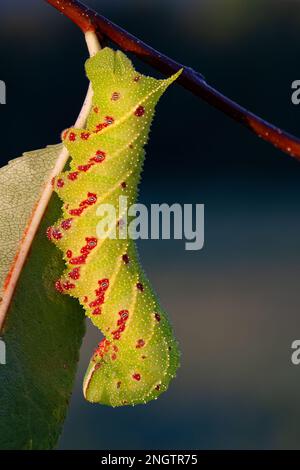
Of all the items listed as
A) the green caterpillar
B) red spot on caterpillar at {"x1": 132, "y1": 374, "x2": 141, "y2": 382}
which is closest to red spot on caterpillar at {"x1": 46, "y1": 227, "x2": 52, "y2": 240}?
the green caterpillar

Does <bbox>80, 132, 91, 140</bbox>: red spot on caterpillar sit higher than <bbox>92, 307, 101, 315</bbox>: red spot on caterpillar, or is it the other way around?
<bbox>80, 132, 91, 140</bbox>: red spot on caterpillar

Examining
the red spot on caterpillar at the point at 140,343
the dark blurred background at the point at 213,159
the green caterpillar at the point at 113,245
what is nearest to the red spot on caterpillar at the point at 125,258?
the green caterpillar at the point at 113,245

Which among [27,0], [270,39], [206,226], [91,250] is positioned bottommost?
[91,250]

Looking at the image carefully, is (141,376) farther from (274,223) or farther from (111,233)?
(274,223)

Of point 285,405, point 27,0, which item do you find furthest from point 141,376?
point 27,0

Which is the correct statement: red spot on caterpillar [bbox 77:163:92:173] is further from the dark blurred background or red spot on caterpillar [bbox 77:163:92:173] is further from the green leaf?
the dark blurred background

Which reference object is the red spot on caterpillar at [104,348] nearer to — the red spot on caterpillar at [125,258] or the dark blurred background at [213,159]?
the red spot on caterpillar at [125,258]

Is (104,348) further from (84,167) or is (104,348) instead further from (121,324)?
(84,167)
